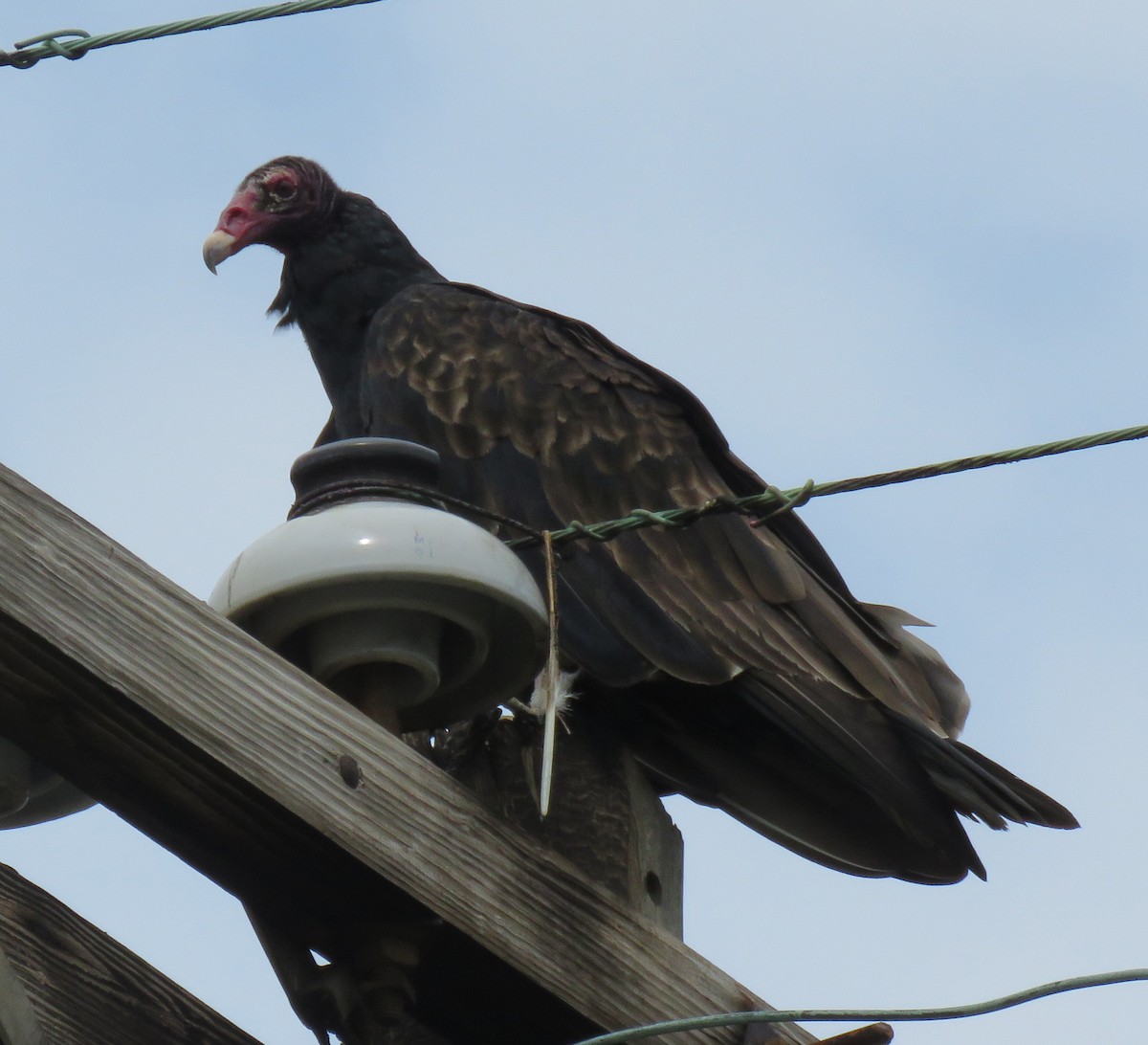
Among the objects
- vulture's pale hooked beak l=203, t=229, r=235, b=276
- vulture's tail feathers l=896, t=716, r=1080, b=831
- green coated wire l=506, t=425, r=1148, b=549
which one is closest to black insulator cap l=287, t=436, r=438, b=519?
green coated wire l=506, t=425, r=1148, b=549

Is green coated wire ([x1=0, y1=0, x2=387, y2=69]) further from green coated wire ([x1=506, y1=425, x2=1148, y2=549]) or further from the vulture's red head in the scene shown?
the vulture's red head

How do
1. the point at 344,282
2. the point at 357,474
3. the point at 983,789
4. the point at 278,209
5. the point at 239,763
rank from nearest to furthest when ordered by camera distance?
the point at 239,763
the point at 357,474
the point at 983,789
the point at 344,282
the point at 278,209

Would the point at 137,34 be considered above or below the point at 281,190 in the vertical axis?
below

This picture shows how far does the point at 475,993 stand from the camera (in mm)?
2021

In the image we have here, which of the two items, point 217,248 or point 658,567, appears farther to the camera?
point 217,248

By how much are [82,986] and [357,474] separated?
671mm

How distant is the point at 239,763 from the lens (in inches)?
71.2

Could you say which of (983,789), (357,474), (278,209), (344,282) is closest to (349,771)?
(357,474)

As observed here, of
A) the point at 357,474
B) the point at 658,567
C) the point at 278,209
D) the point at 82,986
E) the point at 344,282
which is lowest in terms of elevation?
the point at 82,986

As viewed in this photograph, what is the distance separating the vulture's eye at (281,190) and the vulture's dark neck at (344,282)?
0.13m

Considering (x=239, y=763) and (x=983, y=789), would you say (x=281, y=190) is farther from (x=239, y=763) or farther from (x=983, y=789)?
(x=239, y=763)

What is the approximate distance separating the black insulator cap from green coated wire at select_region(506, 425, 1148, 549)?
0.19 m

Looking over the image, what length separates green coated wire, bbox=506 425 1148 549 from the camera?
2.32 m

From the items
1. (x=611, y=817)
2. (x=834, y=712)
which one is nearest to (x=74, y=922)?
(x=611, y=817)
